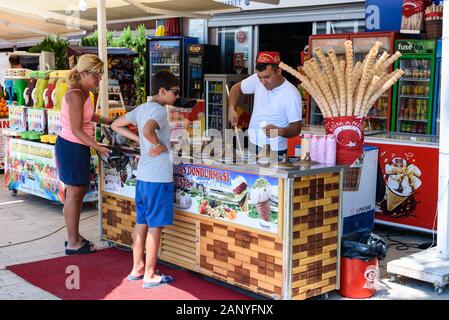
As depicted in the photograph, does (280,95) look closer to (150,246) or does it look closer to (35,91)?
(150,246)

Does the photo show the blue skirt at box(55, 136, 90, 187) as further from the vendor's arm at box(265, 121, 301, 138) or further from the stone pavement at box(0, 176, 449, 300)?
the vendor's arm at box(265, 121, 301, 138)

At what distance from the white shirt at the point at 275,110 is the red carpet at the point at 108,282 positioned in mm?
1257

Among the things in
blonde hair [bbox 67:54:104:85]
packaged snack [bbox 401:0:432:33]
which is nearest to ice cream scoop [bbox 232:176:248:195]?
blonde hair [bbox 67:54:104:85]

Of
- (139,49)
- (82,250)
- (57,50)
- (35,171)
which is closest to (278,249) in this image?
(82,250)

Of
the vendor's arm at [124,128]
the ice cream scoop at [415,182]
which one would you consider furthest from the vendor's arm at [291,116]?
the ice cream scoop at [415,182]

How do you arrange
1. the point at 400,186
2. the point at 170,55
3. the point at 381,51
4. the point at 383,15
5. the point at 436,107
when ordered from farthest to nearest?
the point at 170,55 < the point at 383,15 < the point at 381,51 < the point at 436,107 < the point at 400,186

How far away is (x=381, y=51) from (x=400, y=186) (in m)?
2.49

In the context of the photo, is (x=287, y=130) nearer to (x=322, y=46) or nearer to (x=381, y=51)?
(x=381, y=51)

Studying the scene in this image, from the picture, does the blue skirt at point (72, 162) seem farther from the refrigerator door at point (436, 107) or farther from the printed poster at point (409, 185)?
the refrigerator door at point (436, 107)

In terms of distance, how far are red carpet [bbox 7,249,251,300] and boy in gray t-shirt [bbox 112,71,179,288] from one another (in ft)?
0.58

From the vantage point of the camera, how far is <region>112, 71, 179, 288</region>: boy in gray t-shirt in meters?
4.62

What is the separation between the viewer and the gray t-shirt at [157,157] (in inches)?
182

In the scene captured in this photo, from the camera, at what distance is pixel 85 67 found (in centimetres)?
544
